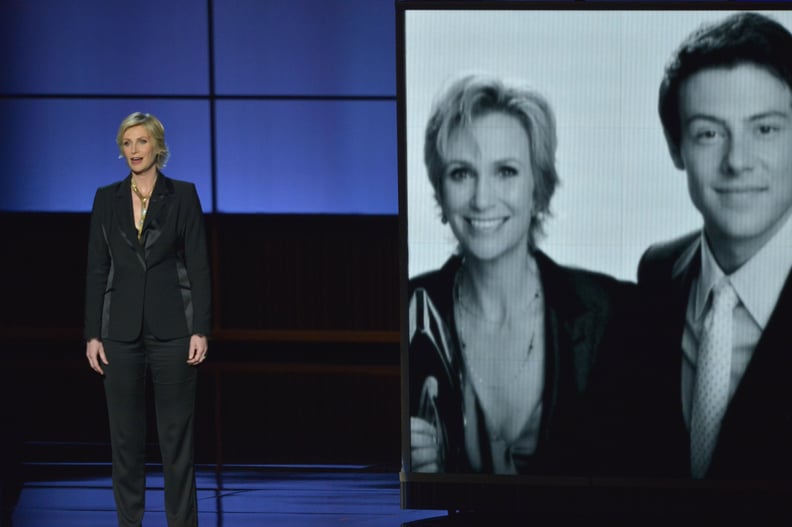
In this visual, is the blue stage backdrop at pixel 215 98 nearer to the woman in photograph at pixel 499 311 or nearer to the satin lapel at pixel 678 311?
the woman in photograph at pixel 499 311

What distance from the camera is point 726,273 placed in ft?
11.8

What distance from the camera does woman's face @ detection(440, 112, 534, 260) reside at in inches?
142

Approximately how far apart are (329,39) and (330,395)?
1.85 meters

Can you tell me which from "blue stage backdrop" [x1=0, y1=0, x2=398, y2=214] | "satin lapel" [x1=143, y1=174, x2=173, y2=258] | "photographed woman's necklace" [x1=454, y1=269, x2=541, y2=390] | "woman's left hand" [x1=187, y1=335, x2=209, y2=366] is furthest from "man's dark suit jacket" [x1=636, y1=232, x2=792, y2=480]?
"blue stage backdrop" [x1=0, y1=0, x2=398, y2=214]

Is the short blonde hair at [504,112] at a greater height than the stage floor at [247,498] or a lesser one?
greater

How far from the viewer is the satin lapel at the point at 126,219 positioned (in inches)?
134

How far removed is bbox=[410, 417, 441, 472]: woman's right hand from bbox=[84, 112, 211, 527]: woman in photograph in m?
0.72

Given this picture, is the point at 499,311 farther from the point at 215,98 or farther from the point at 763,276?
the point at 215,98

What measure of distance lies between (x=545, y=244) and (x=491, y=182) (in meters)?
0.26

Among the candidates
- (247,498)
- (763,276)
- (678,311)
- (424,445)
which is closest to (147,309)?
(424,445)

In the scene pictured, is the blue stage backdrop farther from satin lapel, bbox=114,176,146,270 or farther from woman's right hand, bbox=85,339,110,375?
woman's right hand, bbox=85,339,110,375

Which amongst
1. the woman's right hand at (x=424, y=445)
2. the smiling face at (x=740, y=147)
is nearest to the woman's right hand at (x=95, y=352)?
the woman's right hand at (x=424, y=445)

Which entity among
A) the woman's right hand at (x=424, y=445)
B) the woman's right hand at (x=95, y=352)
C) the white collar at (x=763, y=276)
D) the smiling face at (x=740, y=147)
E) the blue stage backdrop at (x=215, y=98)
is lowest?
the woman's right hand at (x=424, y=445)

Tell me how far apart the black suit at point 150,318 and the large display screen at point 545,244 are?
0.70m
